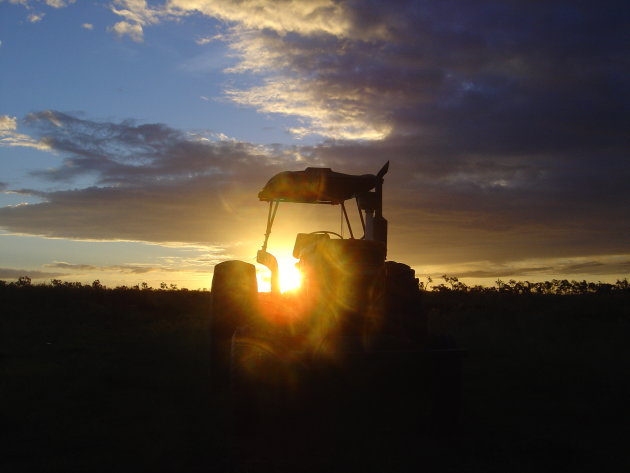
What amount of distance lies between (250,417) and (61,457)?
1471 millimetres

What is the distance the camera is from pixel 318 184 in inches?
291

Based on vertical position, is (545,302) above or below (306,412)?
above

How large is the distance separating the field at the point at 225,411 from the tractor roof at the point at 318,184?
2.58 m

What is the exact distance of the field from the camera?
4.35 meters

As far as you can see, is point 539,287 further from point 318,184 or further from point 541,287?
point 318,184

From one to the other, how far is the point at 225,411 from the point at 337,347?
1737 millimetres

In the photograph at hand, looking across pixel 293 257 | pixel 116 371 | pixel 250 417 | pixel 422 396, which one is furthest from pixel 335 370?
pixel 116 371

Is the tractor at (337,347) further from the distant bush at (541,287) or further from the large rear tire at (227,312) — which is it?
the distant bush at (541,287)

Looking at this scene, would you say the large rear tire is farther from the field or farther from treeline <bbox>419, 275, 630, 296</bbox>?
treeline <bbox>419, 275, 630, 296</bbox>

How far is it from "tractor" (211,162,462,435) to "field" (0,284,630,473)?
1.25 ft

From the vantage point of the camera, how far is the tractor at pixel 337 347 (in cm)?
486

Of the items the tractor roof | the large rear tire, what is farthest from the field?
the tractor roof

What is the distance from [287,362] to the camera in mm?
4926

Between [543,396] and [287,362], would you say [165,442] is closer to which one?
[287,362]
